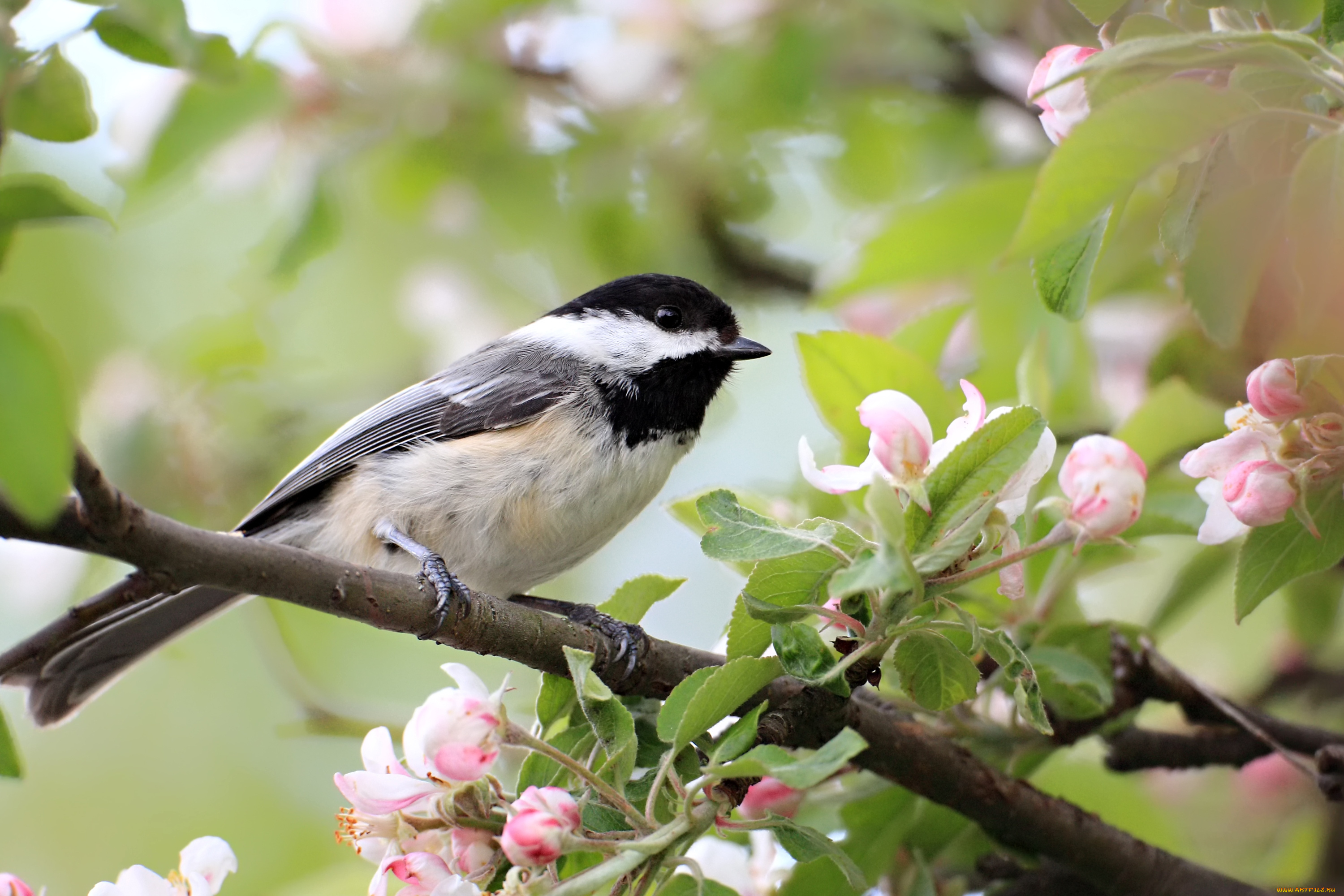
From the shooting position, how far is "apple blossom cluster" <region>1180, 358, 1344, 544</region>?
3.65 feet

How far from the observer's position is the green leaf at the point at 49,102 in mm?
1173

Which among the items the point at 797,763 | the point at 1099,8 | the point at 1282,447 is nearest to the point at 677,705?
the point at 797,763

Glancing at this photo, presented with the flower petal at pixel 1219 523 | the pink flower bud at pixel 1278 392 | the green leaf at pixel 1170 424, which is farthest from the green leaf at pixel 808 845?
the green leaf at pixel 1170 424

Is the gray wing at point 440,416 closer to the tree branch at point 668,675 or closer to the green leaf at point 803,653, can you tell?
the tree branch at point 668,675

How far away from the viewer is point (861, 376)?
1.58 metres

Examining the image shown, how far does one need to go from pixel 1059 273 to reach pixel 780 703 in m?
0.57

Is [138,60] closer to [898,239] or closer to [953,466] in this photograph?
[953,466]

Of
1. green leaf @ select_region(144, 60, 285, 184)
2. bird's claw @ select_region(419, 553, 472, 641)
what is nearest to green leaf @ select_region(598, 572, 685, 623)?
bird's claw @ select_region(419, 553, 472, 641)

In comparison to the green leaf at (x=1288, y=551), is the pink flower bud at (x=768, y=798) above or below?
below

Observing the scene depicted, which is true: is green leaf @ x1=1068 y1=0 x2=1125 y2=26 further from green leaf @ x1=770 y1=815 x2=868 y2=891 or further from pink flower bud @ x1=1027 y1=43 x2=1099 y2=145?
green leaf @ x1=770 y1=815 x2=868 y2=891

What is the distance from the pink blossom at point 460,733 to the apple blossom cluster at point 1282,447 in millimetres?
769

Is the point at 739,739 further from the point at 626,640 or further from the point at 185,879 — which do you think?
the point at 185,879

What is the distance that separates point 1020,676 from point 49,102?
3.79ft

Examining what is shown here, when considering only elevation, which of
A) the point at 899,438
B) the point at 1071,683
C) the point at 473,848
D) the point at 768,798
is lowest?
the point at 768,798
